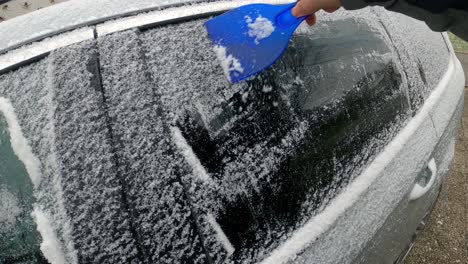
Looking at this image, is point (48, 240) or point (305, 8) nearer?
point (48, 240)

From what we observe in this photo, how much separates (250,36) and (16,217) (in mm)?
891

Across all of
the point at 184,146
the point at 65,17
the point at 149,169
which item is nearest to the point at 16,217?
the point at 149,169

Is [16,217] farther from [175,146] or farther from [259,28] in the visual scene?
[259,28]

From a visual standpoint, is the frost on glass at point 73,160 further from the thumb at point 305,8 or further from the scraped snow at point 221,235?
the thumb at point 305,8

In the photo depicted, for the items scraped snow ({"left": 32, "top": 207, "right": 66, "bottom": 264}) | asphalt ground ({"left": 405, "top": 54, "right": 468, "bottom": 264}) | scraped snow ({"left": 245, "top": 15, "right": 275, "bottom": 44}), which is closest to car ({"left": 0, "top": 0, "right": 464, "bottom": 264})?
scraped snow ({"left": 32, "top": 207, "right": 66, "bottom": 264})

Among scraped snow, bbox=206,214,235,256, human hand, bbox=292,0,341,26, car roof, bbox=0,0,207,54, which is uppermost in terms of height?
car roof, bbox=0,0,207,54

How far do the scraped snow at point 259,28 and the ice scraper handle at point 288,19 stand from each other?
0.13 feet

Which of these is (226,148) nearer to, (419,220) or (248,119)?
(248,119)

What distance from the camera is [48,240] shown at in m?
0.97

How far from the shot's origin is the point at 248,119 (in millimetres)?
1247

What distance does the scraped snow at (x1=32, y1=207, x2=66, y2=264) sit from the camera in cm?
97

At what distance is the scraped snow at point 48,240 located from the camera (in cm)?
97

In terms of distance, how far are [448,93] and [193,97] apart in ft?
4.55

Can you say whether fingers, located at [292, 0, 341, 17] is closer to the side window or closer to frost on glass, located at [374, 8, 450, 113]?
frost on glass, located at [374, 8, 450, 113]
